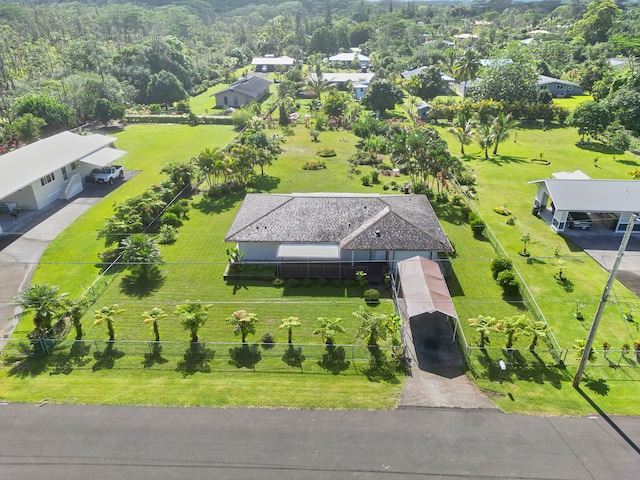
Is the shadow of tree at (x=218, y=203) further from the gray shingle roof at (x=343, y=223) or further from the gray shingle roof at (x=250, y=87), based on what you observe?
the gray shingle roof at (x=250, y=87)

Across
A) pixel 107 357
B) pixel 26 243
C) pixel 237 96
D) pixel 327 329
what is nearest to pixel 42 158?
pixel 26 243

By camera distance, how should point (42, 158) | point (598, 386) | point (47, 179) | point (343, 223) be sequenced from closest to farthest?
1. point (598, 386)
2. point (343, 223)
3. point (47, 179)
4. point (42, 158)

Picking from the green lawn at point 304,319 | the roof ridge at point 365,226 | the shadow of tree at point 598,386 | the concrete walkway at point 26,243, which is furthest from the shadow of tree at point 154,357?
the shadow of tree at point 598,386

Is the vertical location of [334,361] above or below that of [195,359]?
above

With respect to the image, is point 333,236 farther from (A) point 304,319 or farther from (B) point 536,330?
(B) point 536,330

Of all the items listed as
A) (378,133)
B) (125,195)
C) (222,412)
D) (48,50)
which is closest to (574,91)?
(378,133)

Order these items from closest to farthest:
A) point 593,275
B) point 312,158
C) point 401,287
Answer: point 401,287 < point 593,275 < point 312,158

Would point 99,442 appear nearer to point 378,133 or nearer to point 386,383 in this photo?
point 386,383
